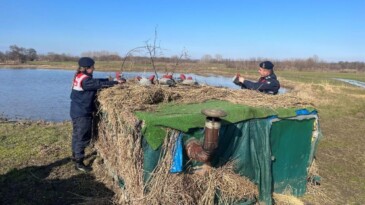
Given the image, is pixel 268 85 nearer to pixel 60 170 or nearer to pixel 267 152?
pixel 267 152

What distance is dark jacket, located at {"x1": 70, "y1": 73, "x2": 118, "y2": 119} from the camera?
5820mm

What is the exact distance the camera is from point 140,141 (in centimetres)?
402

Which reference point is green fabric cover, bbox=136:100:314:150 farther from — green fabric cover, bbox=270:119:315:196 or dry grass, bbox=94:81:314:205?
green fabric cover, bbox=270:119:315:196

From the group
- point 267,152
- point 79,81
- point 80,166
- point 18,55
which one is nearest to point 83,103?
point 79,81

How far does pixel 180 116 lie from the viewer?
13.5ft

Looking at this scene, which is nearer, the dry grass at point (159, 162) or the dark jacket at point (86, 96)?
the dry grass at point (159, 162)

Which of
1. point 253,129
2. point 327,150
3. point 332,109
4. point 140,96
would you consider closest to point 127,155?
point 140,96

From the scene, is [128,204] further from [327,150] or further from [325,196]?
[327,150]

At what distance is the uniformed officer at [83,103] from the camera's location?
586 centimetres

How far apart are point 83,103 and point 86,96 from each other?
0.14 meters

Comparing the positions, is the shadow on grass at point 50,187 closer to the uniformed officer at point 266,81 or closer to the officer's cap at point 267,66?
the uniformed officer at point 266,81

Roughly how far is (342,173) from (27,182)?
21.5ft

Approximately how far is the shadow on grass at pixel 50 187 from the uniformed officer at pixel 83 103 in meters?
0.48

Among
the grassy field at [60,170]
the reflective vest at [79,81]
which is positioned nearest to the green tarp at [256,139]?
the grassy field at [60,170]
